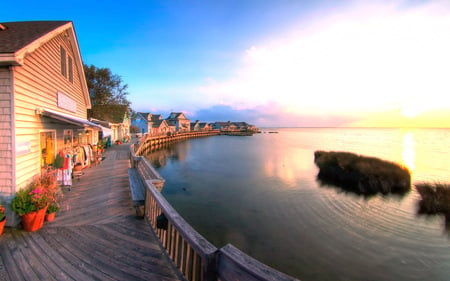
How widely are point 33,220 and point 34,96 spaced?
10.2 feet

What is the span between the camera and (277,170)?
21.5 m

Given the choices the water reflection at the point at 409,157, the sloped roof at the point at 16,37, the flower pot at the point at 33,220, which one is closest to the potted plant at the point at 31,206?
the flower pot at the point at 33,220

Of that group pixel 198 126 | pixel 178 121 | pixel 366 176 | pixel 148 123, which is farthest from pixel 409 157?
pixel 198 126

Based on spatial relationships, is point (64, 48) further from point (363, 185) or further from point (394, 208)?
point (363, 185)

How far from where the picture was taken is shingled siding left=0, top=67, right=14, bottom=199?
4.06m

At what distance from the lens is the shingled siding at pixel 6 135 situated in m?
4.06

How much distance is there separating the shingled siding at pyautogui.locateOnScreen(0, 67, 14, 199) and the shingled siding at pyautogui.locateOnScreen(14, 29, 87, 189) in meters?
0.12

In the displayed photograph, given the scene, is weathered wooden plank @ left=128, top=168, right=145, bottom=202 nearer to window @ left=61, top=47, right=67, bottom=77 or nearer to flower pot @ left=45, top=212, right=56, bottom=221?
flower pot @ left=45, top=212, right=56, bottom=221

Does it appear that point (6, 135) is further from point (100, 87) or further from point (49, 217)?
point (100, 87)

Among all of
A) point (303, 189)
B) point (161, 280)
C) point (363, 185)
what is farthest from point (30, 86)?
point (363, 185)

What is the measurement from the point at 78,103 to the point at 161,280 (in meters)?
10.1

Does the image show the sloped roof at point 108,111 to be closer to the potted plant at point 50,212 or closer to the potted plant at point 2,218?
the potted plant at point 50,212

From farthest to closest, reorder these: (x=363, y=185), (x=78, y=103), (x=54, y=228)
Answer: (x=363, y=185) < (x=78, y=103) < (x=54, y=228)

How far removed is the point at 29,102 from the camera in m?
4.82
